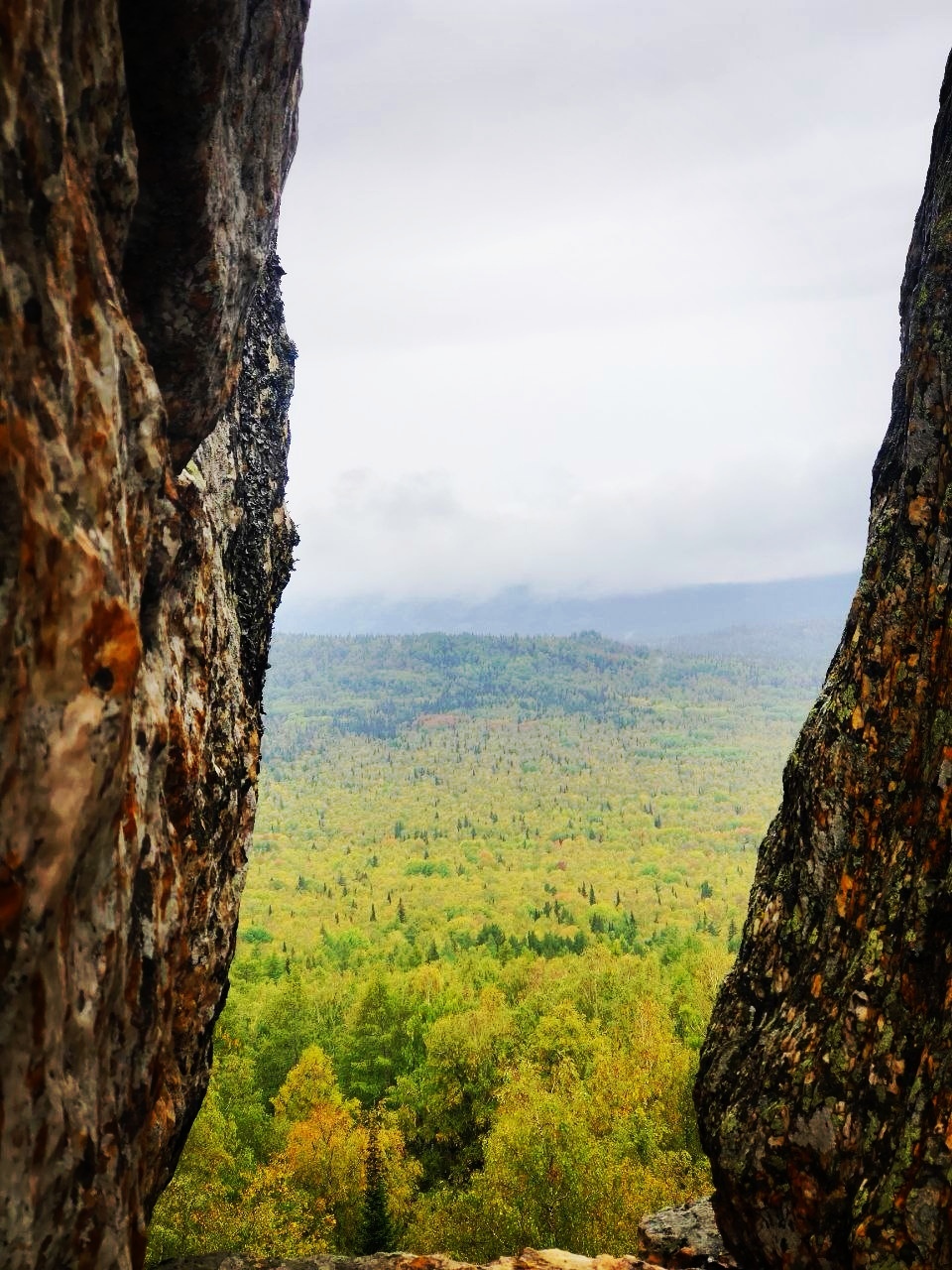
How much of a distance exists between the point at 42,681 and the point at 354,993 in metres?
55.4

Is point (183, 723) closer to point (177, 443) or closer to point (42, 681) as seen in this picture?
point (177, 443)

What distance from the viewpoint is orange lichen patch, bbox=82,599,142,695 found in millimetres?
6480

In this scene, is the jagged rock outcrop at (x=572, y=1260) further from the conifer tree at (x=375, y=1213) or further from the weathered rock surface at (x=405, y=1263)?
the conifer tree at (x=375, y=1213)

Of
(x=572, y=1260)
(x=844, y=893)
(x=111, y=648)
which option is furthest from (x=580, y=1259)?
(x=111, y=648)

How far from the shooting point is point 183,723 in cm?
1137

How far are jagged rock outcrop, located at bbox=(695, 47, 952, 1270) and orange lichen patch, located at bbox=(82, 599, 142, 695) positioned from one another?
9743mm

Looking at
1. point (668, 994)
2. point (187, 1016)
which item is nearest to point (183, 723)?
point (187, 1016)

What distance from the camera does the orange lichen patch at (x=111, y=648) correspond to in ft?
21.3

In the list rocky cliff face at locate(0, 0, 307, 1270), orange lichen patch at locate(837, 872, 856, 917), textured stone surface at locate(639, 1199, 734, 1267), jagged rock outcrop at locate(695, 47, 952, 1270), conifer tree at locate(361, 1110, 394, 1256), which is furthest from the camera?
conifer tree at locate(361, 1110, 394, 1256)

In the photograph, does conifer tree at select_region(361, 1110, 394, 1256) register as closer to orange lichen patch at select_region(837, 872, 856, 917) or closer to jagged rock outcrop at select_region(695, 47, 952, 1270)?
jagged rock outcrop at select_region(695, 47, 952, 1270)

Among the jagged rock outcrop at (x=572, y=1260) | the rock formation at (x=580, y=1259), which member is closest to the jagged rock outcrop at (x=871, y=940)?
the rock formation at (x=580, y=1259)

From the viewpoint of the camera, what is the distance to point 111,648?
6719 mm

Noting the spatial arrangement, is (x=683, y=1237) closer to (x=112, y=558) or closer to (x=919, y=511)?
(x=919, y=511)

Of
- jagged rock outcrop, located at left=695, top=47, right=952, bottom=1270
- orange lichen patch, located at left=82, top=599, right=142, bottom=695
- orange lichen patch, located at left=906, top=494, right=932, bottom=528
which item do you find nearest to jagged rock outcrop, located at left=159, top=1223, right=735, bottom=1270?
jagged rock outcrop, located at left=695, top=47, right=952, bottom=1270
